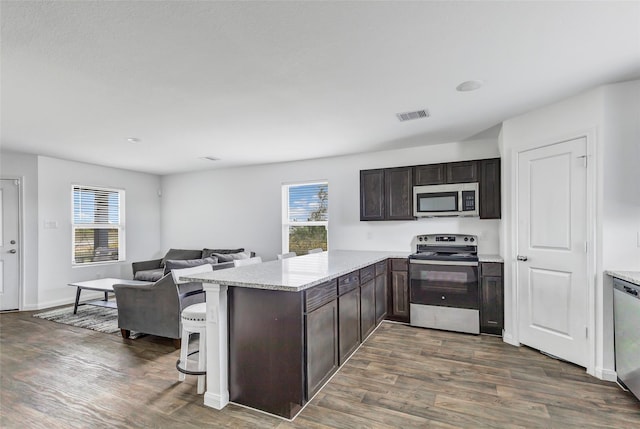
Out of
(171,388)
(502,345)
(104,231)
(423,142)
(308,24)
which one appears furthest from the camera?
(104,231)

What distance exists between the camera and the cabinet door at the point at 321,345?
222 cm

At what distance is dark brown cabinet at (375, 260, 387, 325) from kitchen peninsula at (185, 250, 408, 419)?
1.32 metres

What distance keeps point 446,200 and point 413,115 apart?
4.52 ft

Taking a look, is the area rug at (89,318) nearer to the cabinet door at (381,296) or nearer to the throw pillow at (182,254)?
the throw pillow at (182,254)

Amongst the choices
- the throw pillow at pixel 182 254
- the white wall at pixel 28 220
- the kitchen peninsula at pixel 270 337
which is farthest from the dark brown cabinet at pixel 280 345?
the white wall at pixel 28 220

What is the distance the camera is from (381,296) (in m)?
4.02

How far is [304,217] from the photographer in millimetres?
5738

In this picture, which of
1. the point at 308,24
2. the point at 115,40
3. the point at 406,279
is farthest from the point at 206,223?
the point at 308,24

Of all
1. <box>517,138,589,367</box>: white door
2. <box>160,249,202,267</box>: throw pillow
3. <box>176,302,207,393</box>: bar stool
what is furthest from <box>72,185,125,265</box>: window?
<box>517,138,589,367</box>: white door

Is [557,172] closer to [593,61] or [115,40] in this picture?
[593,61]

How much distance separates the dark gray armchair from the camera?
134 inches

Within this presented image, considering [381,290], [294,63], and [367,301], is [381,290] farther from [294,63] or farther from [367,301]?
[294,63]

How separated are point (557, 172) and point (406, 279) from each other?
2.05 m

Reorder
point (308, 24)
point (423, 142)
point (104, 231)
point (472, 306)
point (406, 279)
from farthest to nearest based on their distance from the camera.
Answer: point (104, 231) < point (423, 142) < point (406, 279) < point (472, 306) < point (308, 24)
